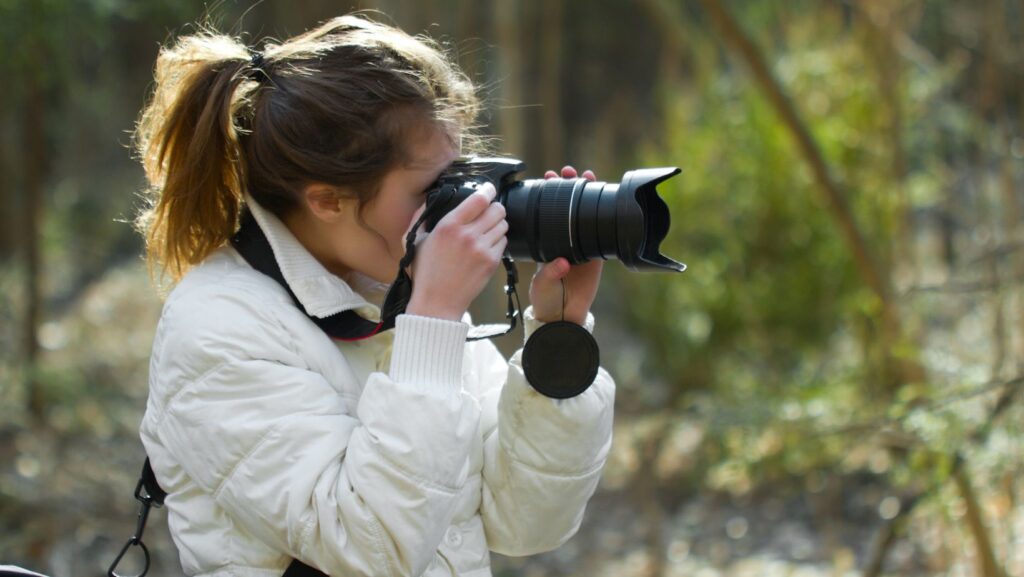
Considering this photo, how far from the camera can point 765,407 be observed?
10.6 ft

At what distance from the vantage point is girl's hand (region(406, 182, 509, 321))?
1336mm

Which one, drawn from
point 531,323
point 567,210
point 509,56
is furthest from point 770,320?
point 567,210

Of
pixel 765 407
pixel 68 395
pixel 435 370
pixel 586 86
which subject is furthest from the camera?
pixel 586 86

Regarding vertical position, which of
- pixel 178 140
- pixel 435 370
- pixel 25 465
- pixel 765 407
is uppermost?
pixel 178 140

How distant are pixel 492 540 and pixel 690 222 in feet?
14.1

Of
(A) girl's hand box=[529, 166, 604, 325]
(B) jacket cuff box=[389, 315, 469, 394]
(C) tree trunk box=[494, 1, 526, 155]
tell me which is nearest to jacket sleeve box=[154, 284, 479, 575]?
(B) jacket cuff box=[389, 315, 469, 394]

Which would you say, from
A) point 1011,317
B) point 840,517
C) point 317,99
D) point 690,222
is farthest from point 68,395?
point 317,99

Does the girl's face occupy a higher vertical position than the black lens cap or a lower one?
higher

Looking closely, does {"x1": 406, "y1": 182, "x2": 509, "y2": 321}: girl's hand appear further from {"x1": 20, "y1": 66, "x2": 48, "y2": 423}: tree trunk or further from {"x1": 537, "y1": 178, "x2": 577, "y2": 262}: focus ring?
{"x1": 20, "y1": 66, "x2": 48, "y2": 423}: tree trunk

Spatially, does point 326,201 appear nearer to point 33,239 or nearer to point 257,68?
point 257,68

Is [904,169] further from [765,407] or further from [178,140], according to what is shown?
[178,140]

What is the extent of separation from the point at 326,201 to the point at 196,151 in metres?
0.18

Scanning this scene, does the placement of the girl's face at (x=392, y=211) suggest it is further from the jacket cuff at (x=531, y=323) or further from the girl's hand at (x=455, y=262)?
the jacket cuff at (x=531, y=323)

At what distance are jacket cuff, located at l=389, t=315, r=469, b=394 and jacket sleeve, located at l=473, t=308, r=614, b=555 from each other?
0.18 meters
